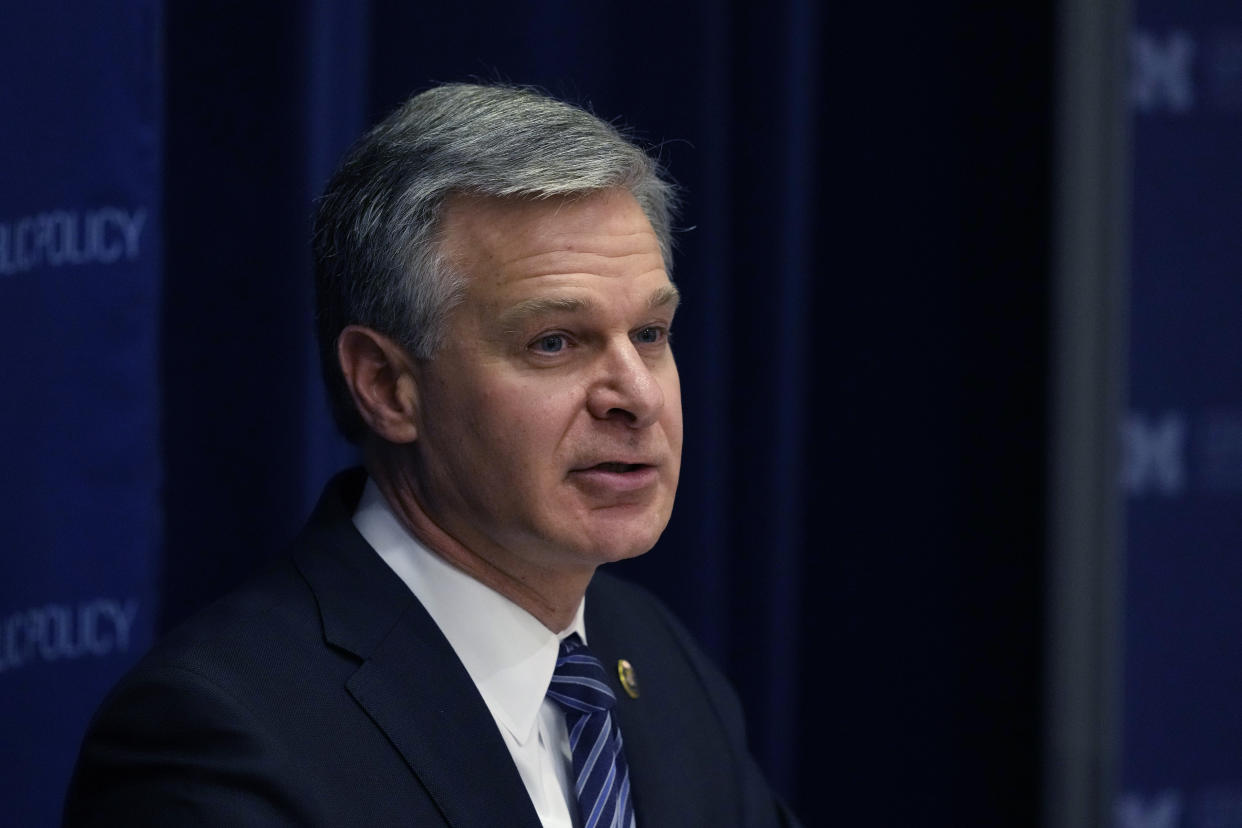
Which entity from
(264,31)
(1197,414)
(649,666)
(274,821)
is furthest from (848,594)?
(274,821)

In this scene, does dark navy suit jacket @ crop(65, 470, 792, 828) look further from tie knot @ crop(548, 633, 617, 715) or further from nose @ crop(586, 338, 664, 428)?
nose @ crop(586, 338, 664, 428)

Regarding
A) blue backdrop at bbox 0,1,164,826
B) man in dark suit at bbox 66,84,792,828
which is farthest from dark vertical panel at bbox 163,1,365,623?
man in dark suit at bbox 66,84,792,828

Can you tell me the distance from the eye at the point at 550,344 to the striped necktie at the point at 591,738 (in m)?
0.33

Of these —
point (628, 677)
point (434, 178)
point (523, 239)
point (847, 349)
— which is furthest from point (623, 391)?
point (847, 349)

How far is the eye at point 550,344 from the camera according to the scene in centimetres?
149

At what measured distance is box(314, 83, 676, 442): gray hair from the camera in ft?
4.84

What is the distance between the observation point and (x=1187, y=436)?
2.46 metres

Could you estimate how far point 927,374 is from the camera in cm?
271

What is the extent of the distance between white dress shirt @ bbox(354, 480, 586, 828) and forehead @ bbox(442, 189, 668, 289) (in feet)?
0.99

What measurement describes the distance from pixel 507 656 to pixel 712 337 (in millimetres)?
1034

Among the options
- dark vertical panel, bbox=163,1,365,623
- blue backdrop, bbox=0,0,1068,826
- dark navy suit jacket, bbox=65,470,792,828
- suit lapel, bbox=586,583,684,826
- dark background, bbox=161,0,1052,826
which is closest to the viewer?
dark navy suit jacket, bbox=65,470,792,828

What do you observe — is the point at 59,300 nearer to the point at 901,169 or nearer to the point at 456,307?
the point at 456,307

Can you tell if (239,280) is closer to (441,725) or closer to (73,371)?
(73,371)

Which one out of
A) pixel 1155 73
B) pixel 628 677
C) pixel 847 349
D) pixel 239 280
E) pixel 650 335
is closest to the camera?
pixel 650 335
